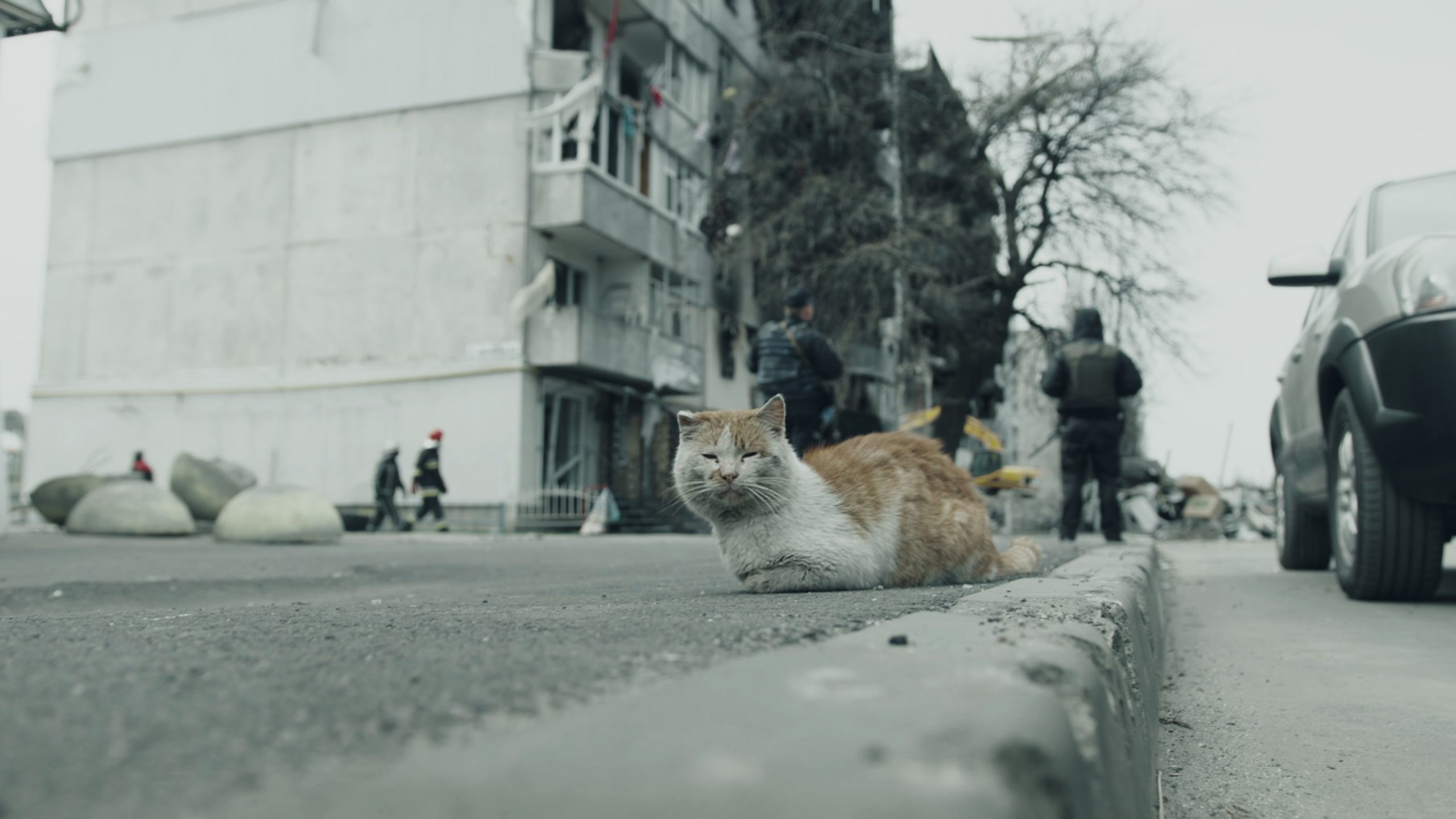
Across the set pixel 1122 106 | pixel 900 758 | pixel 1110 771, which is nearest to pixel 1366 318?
pixel 1110 771

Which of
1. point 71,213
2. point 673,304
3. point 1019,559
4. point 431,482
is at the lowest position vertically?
point 1019,559

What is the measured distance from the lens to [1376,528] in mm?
4535

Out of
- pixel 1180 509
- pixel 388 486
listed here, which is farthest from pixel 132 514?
pixel 1180 509

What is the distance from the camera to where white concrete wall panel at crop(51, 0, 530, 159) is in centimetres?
2073

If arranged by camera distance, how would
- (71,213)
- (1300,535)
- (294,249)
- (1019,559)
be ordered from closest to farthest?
(1019,559) < (1300,535) < (294,249) < (71,213)

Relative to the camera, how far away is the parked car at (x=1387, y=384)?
4086 mm

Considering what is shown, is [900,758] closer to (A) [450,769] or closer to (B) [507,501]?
(A) [450,769]

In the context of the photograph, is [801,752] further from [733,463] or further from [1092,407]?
[1092,407]

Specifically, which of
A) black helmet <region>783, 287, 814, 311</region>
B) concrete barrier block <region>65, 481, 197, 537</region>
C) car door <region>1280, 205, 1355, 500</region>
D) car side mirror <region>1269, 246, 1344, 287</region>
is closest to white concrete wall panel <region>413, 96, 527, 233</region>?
concrete barrier block <region>65, 481, 197, 537</region>

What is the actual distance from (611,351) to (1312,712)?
725 inches

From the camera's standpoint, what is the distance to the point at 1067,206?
23.1 meters

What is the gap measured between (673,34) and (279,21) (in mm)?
8299

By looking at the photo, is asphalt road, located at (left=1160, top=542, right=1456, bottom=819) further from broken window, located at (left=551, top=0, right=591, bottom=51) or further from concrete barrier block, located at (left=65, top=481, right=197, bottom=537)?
broken window, located at (left=551, top=0, right=591, bottom=51)

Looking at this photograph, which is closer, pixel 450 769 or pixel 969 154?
pixel 450 769
